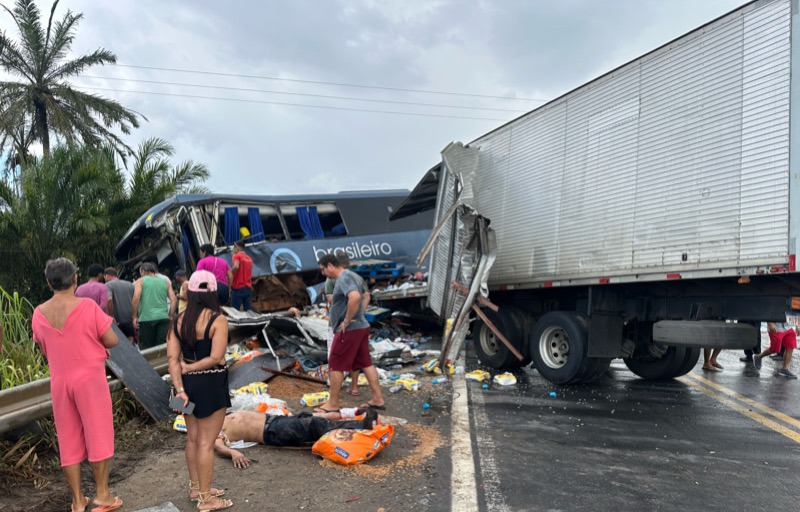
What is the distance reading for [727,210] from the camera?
609 cm

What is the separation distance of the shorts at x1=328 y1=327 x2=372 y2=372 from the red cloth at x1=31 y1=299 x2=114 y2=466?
108 inches

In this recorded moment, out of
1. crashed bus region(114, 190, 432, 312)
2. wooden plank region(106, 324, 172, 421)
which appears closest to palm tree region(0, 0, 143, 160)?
crashed bus region(114, 190, 432, 312)

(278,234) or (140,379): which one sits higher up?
(278,234)

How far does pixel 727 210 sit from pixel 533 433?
2.86 meters

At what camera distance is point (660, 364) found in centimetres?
887

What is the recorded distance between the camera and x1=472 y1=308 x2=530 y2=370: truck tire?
9.33m

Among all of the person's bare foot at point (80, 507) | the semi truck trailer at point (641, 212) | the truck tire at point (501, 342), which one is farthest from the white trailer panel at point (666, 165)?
the person's bare foot at point (80, 507)

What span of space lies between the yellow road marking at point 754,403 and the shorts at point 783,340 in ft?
6.00

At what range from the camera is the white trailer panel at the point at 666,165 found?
227 inches

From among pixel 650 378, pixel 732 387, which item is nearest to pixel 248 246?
pixel 650 378

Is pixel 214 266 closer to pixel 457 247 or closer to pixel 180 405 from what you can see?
pixel 457 247

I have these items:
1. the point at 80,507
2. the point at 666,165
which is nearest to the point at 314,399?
the point at 80,507

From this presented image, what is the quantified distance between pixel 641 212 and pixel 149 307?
6520 millimetres

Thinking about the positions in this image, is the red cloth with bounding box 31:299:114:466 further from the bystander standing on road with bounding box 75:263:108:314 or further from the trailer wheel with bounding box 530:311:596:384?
the trailer wheel with bounding box 530:311:596:384
